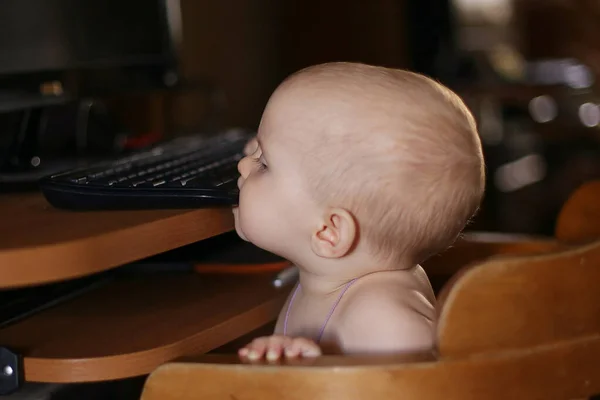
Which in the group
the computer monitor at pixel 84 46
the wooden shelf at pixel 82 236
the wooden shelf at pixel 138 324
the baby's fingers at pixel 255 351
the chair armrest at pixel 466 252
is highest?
the computer monitor at pixel 84 46

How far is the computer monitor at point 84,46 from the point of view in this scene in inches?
40.8

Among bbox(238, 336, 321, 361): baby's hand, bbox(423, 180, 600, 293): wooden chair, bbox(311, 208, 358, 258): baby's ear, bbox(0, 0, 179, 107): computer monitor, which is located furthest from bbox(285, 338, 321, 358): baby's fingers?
bbox(0, 0, 179, 107): computer monitor

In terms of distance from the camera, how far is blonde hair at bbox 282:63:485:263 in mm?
707

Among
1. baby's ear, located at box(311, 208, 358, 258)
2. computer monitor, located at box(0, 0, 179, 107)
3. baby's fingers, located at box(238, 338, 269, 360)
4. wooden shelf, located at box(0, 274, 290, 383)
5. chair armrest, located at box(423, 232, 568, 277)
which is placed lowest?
chair armrest, located at box(423, 232, 568, 277)

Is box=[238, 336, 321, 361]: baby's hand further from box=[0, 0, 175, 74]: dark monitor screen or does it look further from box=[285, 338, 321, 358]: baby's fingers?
box=[0, 0, 175, 74]: dark monitor screen

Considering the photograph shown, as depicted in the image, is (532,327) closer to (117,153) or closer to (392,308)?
(392,308)

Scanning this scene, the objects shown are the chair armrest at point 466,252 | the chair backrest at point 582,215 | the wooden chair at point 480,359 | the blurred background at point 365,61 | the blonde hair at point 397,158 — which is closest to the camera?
the wooden chair at point 480,359

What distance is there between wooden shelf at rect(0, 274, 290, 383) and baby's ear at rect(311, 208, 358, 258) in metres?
0.10

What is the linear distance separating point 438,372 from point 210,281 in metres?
0.38

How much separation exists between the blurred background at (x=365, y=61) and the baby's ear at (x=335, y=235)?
19.1 inches

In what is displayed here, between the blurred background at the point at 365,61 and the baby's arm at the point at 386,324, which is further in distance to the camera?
the blurred background at the point at 365,61

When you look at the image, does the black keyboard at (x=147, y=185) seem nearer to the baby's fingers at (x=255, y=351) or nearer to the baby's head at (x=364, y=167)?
the baby's head at (x=364, y=167)

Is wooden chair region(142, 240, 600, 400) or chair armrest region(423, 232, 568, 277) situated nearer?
wooden chair region(142, 240, 600, 400)

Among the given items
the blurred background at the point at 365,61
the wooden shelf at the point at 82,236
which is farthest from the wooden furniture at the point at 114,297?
the blurred background at the point at 365,61
